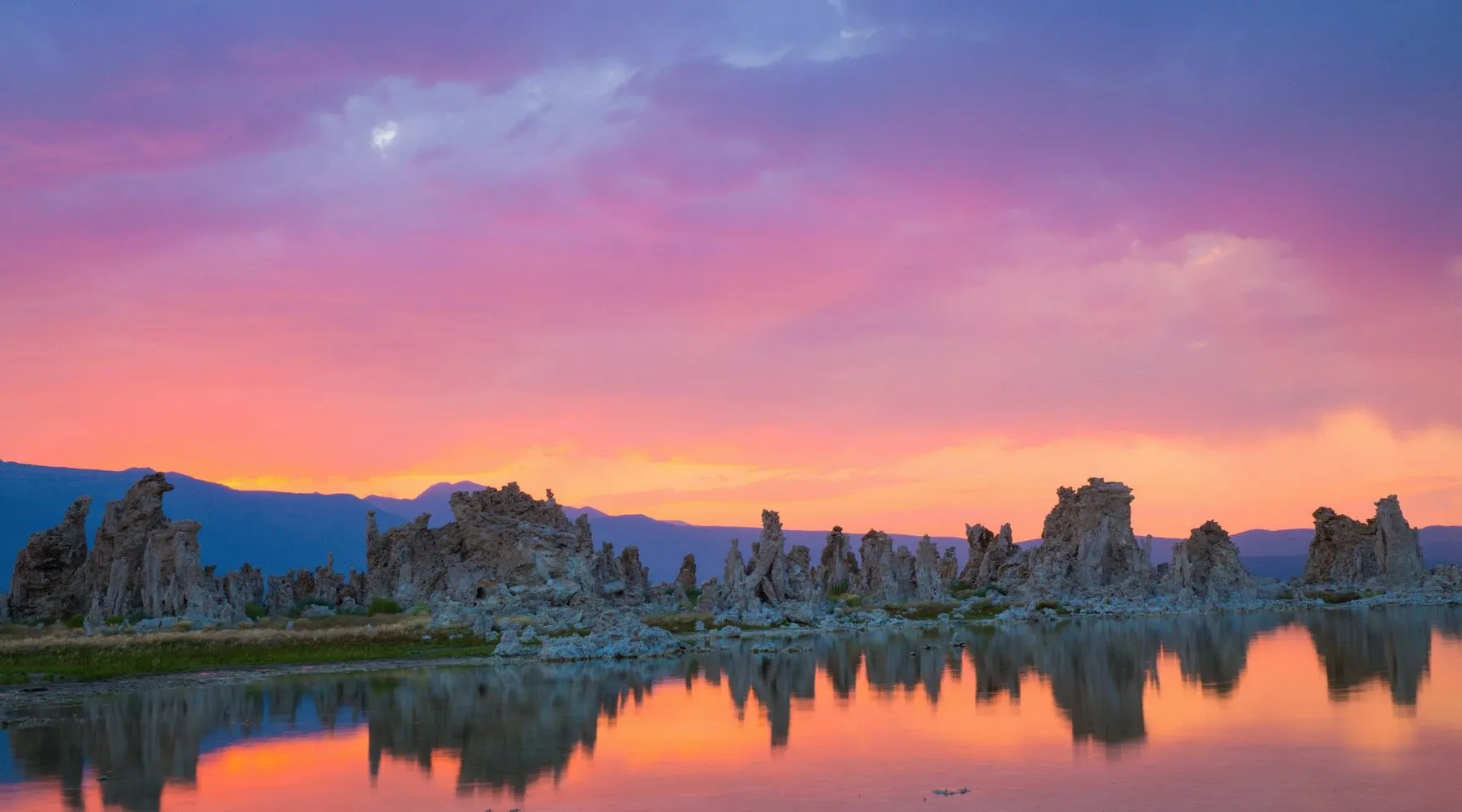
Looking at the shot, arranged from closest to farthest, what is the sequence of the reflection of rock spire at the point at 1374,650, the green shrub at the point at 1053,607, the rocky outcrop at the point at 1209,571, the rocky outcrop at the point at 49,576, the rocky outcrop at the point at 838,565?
the reflection of rock spire at the point at 1374,650 < the rocky outcrop at the point at 49,576 < the green shrub at the point at 1053,607 < the rocky outcrop at the point at 1209,571 < the rocky outcrop at the point at 838,565

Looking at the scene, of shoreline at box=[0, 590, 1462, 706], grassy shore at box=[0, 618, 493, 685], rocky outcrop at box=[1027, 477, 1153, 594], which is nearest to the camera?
shoreline at box=[0, 590, 1462, 706]

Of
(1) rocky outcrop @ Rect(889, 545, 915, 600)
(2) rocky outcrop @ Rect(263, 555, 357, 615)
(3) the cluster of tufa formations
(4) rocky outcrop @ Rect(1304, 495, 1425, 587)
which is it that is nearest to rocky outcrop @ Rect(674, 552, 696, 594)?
(3) the cluster of tufa formations

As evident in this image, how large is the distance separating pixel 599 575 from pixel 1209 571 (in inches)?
1719

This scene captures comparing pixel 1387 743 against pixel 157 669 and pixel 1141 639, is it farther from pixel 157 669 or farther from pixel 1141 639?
pixel 157 669

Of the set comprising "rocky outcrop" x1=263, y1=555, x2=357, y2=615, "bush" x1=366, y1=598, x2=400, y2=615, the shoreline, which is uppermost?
"rocky outcrop" x1=263, y1=555, x2=357, y2=615

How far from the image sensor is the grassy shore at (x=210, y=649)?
44406 mm

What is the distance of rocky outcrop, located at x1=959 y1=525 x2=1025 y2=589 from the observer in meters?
103

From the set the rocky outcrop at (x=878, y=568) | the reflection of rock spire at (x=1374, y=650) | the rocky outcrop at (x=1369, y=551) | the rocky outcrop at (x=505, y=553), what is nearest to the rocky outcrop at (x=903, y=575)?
the rocky outcrop at (x=878, y=568)

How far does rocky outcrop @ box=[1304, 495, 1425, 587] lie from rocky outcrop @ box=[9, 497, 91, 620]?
8982cm

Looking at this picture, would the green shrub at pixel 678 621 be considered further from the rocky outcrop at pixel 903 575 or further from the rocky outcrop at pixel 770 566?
the rocky outcrop at pixel 903 575

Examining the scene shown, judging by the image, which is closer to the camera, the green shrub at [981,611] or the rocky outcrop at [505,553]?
the rocky outcrop at [505,553]

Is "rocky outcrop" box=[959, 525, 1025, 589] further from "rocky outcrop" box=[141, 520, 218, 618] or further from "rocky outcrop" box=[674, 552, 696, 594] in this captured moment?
"rocky outcrop" box=[141, 520, 218, 618]

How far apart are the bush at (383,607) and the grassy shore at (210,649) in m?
10.2

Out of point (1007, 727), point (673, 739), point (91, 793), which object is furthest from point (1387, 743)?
point (91, 793)
